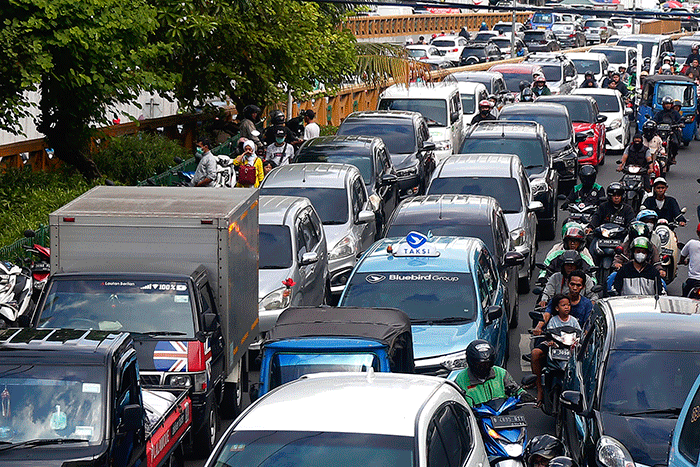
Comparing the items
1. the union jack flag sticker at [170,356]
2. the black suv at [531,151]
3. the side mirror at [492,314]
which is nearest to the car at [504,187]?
the black suv at [531,151]

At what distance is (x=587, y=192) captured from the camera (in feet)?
64.4

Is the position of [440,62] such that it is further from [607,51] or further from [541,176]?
[541,176]

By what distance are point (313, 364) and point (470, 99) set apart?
21.9 m

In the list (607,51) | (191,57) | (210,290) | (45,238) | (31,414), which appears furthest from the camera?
(607,51)

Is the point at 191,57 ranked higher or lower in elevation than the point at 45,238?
higher

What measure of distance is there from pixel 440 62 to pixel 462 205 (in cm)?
3615

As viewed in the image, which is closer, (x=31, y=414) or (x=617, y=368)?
(x=31, y=414)

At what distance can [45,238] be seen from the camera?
52.0ft

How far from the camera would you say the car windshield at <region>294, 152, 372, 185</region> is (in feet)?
69.3

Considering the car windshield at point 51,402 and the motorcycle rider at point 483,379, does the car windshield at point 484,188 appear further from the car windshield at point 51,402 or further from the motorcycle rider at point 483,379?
the car windshield at point 51,402

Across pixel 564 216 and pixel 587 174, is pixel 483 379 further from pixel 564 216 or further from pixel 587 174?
pixel 564 216

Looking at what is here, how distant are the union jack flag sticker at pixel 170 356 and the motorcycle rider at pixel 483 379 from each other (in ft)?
7.81

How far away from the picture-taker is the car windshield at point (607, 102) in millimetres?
31953

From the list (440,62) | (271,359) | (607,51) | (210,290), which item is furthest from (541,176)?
(440,62)
